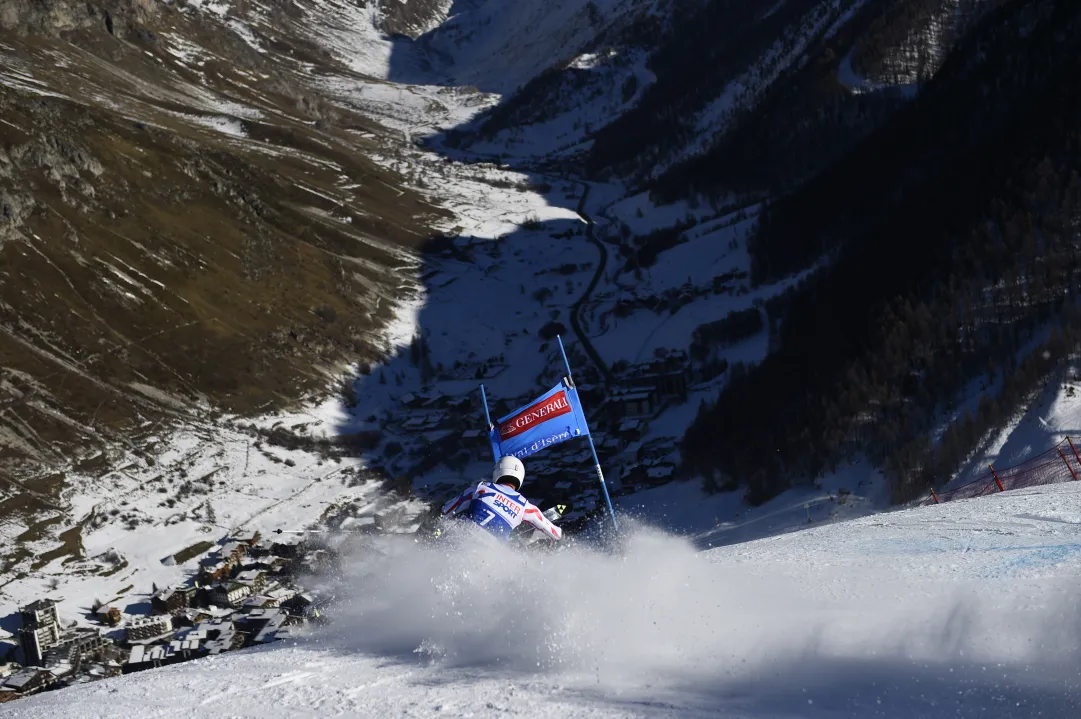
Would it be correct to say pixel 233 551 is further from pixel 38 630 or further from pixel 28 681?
pixel 28 681

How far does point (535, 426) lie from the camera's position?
19.6 meters

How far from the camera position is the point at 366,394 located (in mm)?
69125

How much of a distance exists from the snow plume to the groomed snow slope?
32 mm

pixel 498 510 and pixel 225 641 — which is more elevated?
pixel 498 510

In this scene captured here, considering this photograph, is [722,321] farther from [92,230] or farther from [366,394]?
[92,230]

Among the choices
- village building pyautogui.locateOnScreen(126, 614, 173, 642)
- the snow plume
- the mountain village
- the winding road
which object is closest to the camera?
the snow plume

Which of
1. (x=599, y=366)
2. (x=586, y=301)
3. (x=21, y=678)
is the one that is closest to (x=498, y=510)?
(x=21, y=678)

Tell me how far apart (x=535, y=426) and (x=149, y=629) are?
85.1 ft

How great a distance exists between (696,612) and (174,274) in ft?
224

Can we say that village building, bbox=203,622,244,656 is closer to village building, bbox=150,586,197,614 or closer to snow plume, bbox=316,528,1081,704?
village building, bbox=150,586,197,614

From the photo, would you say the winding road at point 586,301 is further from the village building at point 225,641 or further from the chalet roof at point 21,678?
the chalet roof at point 21,678

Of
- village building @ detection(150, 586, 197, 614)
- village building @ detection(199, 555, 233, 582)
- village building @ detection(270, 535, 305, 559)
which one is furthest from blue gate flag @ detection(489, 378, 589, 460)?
village building @ detection(270, 535, 305, 559)

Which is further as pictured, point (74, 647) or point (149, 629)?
point (149, 629)

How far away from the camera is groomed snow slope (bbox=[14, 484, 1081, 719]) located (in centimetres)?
1109
